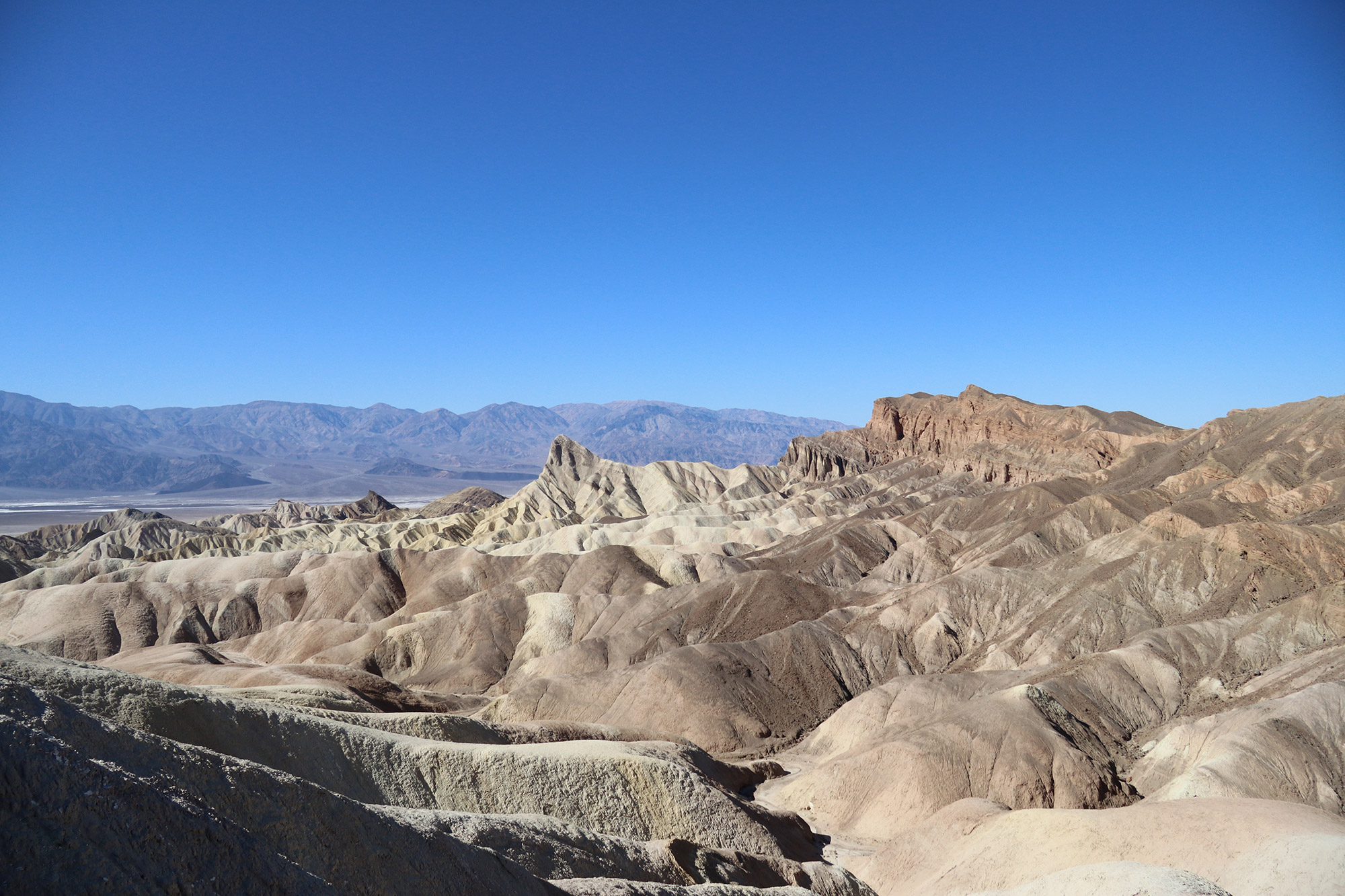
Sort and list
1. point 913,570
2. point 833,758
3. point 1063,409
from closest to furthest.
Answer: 1. point 833,758
2. point 913,570
3. point 1063,409

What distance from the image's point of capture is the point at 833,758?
1581 inches

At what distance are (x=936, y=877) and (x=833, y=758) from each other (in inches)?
521

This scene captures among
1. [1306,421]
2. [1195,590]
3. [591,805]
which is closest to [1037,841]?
[591,805]

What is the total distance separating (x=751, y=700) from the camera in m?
49.0

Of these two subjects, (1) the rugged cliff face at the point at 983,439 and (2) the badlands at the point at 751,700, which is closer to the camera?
(2) the badlands at the point at 751,700

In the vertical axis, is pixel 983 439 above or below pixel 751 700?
above

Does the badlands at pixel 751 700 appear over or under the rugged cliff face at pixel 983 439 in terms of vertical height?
under

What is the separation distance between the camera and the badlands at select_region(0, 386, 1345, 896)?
13141 millimetres

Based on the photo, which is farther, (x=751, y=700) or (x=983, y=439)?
(x=983, y=439)

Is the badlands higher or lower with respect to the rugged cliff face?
lower

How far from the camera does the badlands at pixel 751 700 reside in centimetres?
1314

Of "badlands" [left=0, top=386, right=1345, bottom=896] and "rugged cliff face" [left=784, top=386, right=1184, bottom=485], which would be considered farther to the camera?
"rugged cliff face" [left=784, top=386, right=1184, bottom=485]

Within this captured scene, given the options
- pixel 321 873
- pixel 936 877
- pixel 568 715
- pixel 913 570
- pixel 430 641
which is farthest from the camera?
pixel 913 570

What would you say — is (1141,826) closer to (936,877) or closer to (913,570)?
(936,877)
